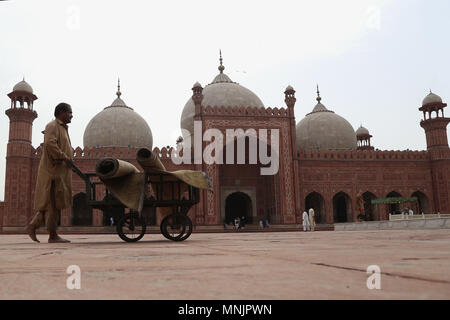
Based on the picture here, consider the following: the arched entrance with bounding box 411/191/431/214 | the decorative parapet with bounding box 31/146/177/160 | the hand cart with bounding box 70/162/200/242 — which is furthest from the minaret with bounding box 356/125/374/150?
the hand cart with bounding box 70/162/200/242

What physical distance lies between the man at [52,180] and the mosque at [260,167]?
10.9 meters

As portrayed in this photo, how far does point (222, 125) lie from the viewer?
1512cm

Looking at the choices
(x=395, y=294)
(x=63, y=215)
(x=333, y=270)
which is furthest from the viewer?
(x=63, y=215)

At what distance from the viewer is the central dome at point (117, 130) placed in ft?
58.7

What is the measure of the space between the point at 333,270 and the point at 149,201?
2.56 meters

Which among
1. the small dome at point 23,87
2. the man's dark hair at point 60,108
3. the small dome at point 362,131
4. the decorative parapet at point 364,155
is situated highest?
the small dome at point 23,87

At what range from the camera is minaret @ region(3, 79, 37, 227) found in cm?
1407

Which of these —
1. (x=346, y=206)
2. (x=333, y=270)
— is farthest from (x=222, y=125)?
(x=333, y=270)

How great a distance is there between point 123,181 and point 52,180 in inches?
23.1

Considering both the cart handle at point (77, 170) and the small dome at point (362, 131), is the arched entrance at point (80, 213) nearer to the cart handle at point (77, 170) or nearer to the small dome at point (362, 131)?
the cart handle at point (77, 170)

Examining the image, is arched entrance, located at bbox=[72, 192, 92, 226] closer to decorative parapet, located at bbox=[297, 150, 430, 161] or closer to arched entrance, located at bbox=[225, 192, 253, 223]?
arched entrance, located at bbox=[225, 192, 253, 223]

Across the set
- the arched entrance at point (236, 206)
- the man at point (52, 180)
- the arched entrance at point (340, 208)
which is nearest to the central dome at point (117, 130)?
the arched entrance at point (236, 206)

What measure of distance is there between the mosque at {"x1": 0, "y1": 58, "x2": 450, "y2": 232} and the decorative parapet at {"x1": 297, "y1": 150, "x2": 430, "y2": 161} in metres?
0.04
